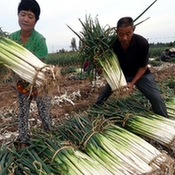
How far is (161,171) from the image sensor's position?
93.7 inches

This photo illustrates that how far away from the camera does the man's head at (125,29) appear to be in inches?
129

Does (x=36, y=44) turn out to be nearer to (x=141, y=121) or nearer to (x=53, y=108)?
(x=141, y=121)

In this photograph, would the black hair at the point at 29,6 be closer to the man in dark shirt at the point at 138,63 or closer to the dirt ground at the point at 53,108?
the dirt ground at the point at 53,108

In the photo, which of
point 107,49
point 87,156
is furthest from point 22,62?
point 107,49

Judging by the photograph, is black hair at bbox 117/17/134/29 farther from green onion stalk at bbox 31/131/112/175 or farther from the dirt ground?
green onion stalk at bbox 31/131/112/175

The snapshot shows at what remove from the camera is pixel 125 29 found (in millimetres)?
3291

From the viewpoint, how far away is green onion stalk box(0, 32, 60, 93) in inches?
87.4

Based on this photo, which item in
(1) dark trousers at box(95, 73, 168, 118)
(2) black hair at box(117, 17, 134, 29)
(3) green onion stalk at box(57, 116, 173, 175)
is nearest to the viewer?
(3) green onion stalk at box(57, 116, 173, 175)

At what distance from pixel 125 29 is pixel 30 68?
5.18 feet

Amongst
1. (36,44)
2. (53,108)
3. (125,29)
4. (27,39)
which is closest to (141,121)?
(125,29)

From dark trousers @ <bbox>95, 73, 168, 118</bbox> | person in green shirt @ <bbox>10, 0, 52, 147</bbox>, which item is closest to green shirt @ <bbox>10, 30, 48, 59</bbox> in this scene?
person in green shirt @ <bbox>10, 0, 52, 147</bbox>

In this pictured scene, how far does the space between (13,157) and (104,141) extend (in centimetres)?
93

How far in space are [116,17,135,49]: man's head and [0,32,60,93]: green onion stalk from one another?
4.57ft

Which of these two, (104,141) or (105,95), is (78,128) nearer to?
(104,141)
